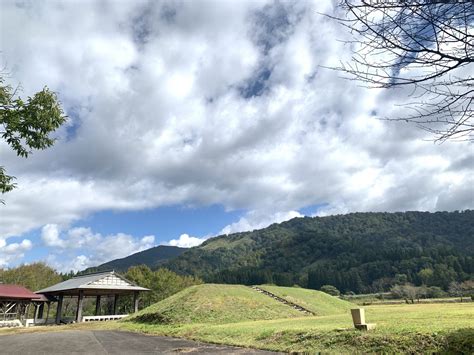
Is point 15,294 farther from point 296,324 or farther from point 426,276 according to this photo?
point 426,276

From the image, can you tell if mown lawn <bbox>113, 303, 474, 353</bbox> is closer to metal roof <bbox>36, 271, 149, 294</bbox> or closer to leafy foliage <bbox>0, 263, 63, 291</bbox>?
metal roof <bbox>36, 271, 149, 294</bbox>

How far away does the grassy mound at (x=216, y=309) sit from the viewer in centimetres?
2584

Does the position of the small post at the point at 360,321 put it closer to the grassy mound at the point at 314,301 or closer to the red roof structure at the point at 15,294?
the grassy mound at the point at 314,301

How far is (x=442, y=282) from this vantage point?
105 metres

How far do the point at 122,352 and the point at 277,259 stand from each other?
193 m

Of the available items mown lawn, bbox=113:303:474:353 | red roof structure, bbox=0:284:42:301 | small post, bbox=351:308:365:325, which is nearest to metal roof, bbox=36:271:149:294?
red roof structure, bbox=0:284:42:301

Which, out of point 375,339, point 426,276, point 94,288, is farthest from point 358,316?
point 426,276

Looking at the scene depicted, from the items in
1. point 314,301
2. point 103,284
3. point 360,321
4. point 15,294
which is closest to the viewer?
point 360,321

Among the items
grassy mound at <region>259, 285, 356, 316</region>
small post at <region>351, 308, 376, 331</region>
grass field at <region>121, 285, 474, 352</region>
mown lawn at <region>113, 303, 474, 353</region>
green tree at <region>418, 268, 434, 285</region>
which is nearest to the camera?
mown lawn at <region>113, 303, 474, 353</region>

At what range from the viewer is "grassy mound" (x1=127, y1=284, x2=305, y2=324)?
2584cm

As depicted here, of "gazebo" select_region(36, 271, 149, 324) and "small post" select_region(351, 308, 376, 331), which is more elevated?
"gazebo" select_region(36, 271, 149, 324)

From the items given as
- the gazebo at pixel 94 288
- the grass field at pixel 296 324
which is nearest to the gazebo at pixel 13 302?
the gazebo at pixel 94 288

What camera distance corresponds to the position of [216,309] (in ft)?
90.0

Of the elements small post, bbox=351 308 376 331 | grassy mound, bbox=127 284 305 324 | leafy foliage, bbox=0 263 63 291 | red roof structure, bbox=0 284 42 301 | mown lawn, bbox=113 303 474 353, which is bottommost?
mown lawn, bbox=113 303 474 353
